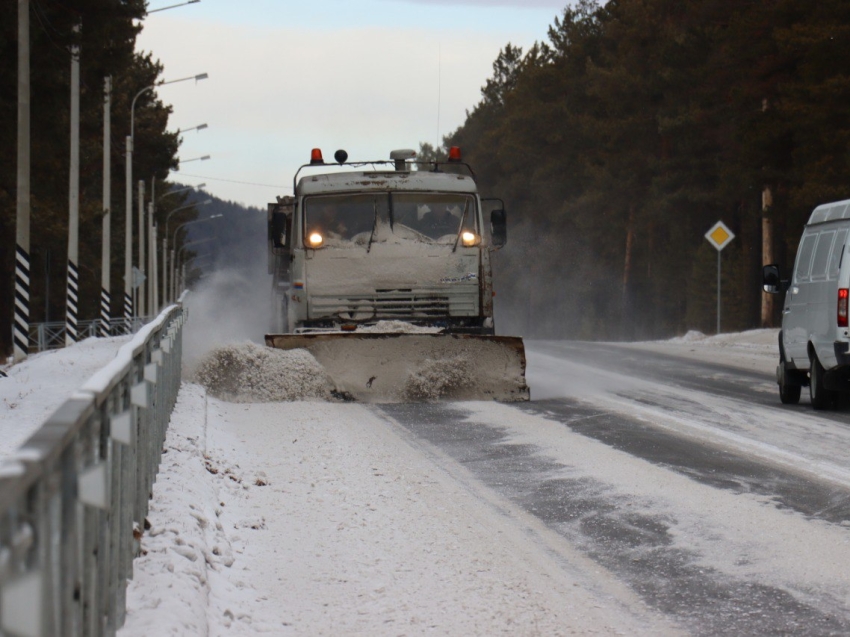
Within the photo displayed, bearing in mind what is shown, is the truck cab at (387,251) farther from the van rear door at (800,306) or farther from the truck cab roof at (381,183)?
the van rear door at (800,306)

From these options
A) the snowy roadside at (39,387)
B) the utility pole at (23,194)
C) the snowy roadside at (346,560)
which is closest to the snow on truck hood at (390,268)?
the snowy roadside at (39,387)

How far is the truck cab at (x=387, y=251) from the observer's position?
1605 centimetres

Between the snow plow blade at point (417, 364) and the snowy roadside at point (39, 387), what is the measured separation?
2828mm

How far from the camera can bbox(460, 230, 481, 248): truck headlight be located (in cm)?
1631

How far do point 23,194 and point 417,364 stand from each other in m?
12.1

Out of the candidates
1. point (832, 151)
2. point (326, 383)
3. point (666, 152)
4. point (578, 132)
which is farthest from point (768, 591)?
point (578, 132)

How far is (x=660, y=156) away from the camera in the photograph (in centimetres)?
6075

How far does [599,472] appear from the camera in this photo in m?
9.11

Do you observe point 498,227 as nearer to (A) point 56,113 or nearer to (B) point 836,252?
(B) point 836,252

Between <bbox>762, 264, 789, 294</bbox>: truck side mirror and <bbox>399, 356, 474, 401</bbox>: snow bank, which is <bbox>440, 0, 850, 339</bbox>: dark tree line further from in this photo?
<bbox>399, 356, 474, 401</bbox>: snow bank

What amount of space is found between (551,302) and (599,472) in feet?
266

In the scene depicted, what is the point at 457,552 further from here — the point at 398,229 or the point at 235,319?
the point at 235,319

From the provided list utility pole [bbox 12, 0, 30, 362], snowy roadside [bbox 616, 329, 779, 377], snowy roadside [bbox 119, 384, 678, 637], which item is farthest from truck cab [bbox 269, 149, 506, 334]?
utility pole [bbox 12, 0, 30, 362]

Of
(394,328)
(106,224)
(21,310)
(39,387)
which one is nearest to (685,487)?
(394,328)
